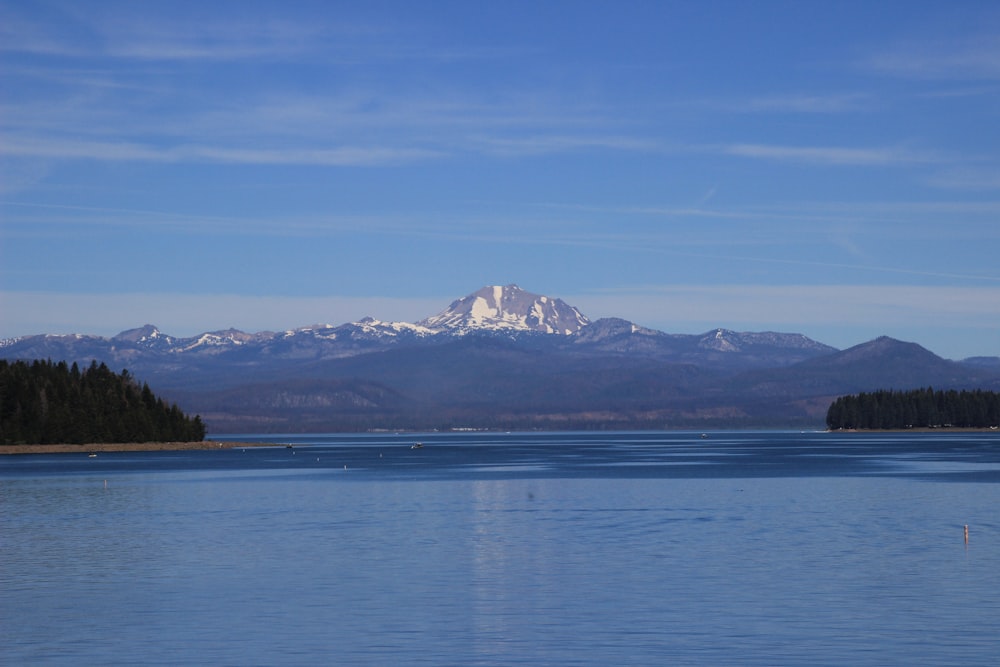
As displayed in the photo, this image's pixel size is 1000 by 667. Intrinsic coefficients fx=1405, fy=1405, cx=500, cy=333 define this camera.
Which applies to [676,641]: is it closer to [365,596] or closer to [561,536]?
[365,596]

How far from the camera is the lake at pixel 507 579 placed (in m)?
38.9

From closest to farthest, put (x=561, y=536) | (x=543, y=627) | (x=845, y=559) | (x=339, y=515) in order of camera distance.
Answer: (x=543, y=627) → (x=845, y=559) → (x=561, y=536) → (x=339, y=515)

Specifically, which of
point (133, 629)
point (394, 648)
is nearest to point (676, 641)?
point (394, 648)

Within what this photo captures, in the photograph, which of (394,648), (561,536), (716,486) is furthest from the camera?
(716,486)

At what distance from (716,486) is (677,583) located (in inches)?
Result: 2901

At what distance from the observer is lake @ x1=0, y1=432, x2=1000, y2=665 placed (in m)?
38.9

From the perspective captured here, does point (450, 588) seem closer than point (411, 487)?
Yes

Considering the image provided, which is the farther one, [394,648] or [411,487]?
[411,487]

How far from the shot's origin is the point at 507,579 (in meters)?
54.4

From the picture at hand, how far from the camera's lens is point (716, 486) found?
12456 cm

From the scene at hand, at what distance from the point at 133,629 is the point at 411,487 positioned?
281 ft

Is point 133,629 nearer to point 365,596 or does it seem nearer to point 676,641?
point 365,596

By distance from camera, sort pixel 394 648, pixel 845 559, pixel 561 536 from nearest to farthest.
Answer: pixel 394 648, pixel 845 559, pixel 561 536

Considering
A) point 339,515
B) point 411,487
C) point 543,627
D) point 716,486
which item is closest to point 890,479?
point 716,486
